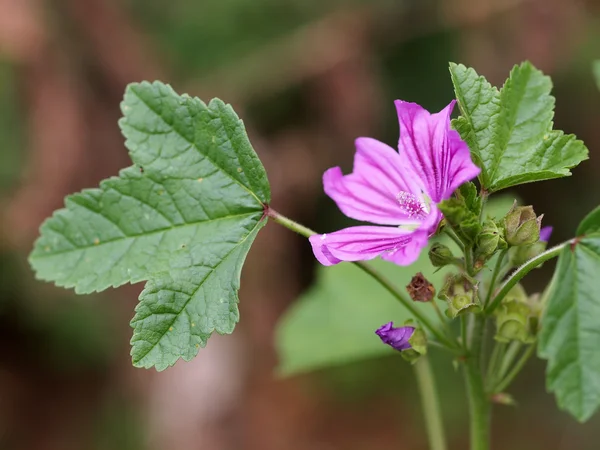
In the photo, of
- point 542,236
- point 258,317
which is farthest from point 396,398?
point 542,236

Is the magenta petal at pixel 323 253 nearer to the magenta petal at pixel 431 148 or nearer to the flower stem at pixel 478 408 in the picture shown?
the magenta petal at pixel 431 148

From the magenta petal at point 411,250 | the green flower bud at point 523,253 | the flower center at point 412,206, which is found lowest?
the green flower bud at point 523,253

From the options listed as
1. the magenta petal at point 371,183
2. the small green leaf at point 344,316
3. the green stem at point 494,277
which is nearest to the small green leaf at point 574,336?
the green stem at point 494,277

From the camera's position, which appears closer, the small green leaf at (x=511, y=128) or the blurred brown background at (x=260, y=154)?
the small green leaf at (x=511, y=128)

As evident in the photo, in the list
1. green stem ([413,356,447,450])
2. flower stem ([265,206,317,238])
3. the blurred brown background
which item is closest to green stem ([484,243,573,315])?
flower stem ([265,206,317,238])


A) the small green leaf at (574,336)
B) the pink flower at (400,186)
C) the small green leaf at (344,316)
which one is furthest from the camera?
the small green leaf at (344,316)

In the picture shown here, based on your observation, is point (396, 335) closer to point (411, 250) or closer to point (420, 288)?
point (420, 288)

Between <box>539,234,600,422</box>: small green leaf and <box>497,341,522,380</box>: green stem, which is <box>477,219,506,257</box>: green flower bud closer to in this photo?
<box>539,234,600,422</box>: small green leaf
